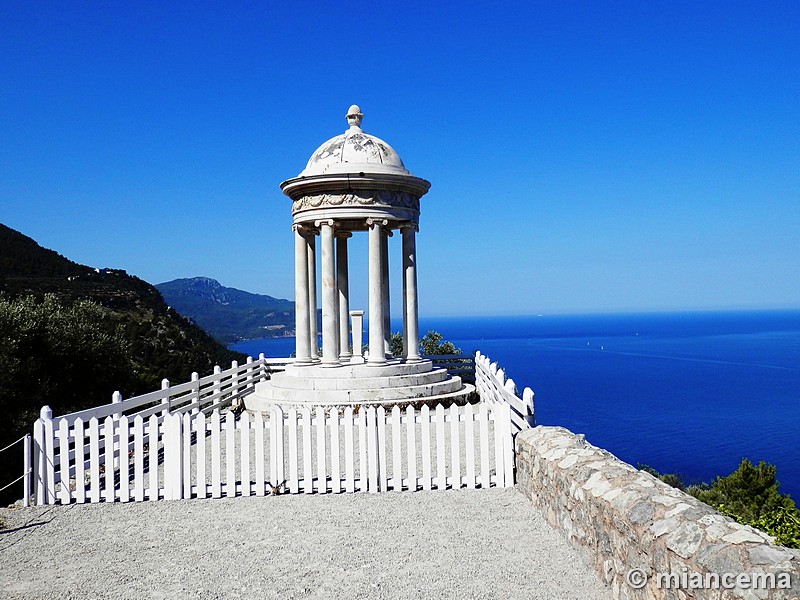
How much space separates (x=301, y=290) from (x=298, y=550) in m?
12.6

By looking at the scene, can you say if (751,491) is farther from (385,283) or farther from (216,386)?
(216,386)

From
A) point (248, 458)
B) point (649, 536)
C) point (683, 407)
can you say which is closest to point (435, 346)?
point (248, 458)

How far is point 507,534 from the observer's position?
748 centimetres

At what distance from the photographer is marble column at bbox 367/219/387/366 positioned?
58.4 feet

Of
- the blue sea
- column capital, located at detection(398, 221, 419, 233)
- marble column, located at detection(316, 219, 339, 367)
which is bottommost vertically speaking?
the blue sea

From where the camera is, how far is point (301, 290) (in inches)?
758

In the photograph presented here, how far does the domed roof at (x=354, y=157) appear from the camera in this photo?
17891 millimetres

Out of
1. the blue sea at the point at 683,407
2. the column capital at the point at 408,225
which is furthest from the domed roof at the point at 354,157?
the blue sea at the point at 683,407

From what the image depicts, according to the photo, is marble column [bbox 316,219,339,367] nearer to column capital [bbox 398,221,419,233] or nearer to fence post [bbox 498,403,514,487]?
column capital [bbox 398,221,419,233]

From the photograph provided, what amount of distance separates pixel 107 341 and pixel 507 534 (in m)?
20.3

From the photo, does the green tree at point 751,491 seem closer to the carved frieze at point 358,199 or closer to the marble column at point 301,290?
the marble column at point 301,290

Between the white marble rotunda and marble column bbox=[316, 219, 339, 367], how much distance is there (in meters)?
0.03

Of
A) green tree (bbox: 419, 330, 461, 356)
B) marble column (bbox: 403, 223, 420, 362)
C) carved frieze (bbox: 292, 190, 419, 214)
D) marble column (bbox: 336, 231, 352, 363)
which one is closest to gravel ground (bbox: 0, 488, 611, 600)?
marble column (bbox: 403, 223, 420, 362)

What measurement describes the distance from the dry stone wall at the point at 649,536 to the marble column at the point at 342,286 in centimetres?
1399
